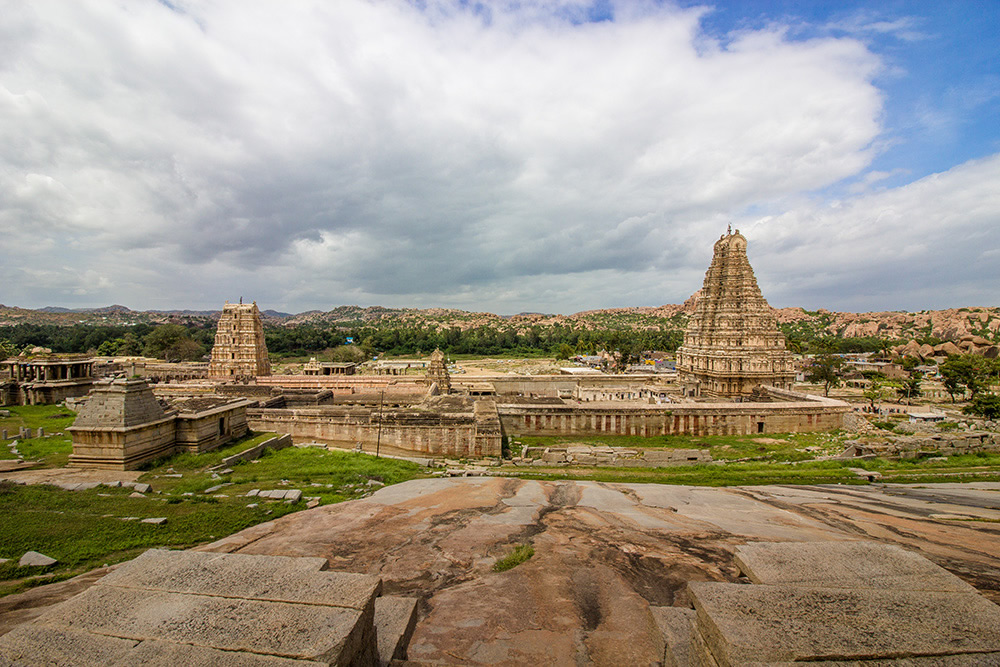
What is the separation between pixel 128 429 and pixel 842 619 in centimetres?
1548

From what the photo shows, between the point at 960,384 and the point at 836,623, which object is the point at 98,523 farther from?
the point at 960,384

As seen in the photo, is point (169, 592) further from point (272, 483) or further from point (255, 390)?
point (255, 390)

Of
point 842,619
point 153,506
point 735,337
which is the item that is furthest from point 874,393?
point 153,506

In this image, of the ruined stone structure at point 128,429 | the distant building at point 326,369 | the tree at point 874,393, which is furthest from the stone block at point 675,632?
the distant building at point 326,369

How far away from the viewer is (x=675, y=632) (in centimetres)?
384

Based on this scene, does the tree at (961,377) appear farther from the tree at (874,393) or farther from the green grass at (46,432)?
the green grass at (46,432)

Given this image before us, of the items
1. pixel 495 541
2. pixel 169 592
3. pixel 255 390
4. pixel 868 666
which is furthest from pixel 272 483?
pixel 255 390

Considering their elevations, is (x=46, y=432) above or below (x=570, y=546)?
below

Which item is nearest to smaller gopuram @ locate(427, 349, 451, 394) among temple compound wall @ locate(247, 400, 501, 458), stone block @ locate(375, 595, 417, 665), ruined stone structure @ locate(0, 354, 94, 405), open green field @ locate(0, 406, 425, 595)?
temple compound wall @ locate(247, 400, 501, 458)

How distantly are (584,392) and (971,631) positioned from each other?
3752 centimetres

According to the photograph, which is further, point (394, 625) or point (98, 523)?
point (98, 523)

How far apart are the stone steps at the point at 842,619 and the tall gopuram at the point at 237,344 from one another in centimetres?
4835

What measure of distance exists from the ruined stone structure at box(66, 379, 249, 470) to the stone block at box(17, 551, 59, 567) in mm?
7173

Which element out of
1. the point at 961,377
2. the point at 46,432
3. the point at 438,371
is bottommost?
the point at 961,377
